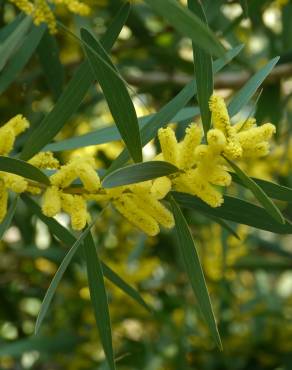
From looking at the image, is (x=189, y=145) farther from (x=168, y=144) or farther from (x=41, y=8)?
(x=41, y=8)

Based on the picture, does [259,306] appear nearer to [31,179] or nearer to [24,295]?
[24,295]

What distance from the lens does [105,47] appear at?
85 centimetres

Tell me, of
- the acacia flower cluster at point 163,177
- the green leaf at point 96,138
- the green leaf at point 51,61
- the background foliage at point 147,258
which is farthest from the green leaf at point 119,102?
the background foliage at point 147,258

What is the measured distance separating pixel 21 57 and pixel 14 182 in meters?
0.36

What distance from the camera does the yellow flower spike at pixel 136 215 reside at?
786 millimetres

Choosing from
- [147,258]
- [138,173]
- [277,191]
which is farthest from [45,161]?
[147,258]

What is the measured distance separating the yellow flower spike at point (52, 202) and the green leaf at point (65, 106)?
0.07 metres

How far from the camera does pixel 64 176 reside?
79cm

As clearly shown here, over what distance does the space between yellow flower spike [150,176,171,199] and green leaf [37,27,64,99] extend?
0.59m

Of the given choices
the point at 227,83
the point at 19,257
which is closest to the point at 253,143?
the point at 227,83

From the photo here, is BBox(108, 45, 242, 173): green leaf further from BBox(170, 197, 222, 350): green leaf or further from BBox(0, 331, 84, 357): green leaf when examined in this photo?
BBox(0, 331, 84, 357): green leaf

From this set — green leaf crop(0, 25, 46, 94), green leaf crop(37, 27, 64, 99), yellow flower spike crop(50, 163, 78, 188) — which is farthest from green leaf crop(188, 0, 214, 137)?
green leaf crop(37, 27, 64, 99)

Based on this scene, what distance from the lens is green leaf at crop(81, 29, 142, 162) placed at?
29.8 inches

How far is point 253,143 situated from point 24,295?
131 centimetres
